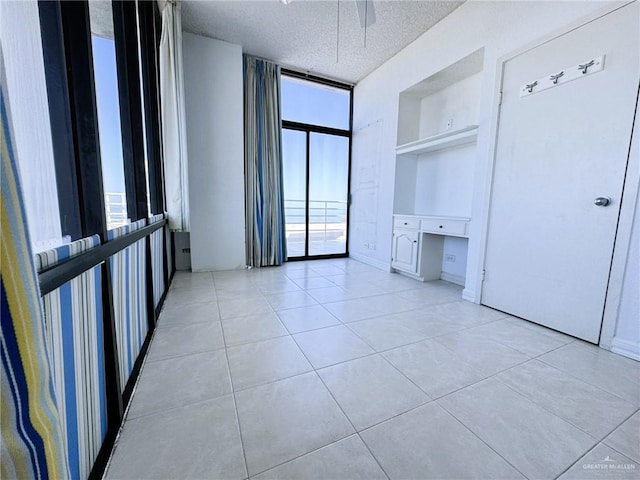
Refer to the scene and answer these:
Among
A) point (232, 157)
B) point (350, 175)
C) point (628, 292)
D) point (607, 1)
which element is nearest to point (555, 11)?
point (607, 1)

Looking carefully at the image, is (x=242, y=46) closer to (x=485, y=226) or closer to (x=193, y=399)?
Result: (x=485, y=226)

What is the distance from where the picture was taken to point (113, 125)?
162 centimetres

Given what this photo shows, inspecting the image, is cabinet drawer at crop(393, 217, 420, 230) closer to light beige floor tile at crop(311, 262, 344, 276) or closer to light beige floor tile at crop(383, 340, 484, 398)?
light beige floor tile at crop(311, 262, 344, 276)

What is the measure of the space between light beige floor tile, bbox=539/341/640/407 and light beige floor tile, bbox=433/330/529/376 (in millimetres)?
184

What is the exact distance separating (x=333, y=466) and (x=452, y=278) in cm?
278

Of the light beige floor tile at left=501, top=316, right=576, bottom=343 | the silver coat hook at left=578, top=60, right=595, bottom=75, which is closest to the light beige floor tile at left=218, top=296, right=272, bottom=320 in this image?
the light beige floor tile at left=501, top=316, right=576, bottom=343

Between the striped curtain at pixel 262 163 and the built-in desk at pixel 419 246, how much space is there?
5.46 feet

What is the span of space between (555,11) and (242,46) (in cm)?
302

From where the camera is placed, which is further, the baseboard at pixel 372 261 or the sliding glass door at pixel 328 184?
the sliding glass door at pixel 328 184

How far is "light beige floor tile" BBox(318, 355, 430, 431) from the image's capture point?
1149 mm

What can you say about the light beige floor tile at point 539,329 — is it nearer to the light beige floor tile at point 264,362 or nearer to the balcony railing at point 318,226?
the light beige floor tile at point 264,362

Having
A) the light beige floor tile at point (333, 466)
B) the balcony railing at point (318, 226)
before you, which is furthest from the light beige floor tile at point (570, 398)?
the balcony railing at point (318, 226)

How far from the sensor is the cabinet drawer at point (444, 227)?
2679 millimetres

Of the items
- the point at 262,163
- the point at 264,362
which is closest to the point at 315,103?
the point at 262,163
